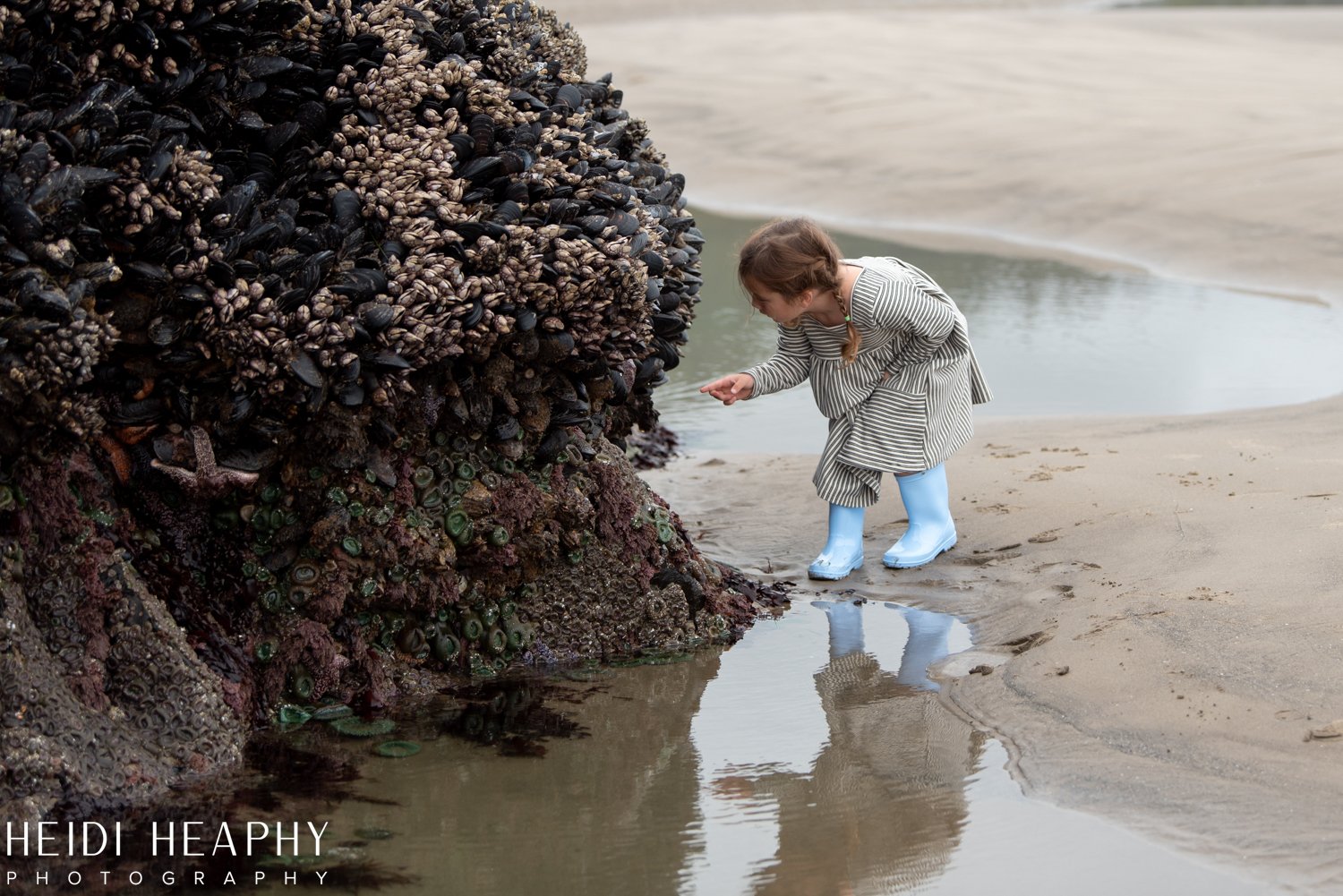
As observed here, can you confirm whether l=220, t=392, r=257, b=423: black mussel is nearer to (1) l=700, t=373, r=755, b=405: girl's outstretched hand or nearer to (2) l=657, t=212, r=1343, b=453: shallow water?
(1) l=700, t=373, r=755, b=405: girl's outstretched hand

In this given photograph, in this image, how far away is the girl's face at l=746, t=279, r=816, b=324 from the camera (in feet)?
16.5

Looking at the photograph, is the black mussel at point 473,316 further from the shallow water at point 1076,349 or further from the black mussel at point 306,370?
the shallow water at point 1076,349

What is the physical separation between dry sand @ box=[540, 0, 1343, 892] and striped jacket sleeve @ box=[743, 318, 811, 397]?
0.67m

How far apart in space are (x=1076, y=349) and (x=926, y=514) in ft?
13.5

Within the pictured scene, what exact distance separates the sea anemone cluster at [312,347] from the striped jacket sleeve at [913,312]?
0.92m

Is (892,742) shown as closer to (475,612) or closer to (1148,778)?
(1148,778)

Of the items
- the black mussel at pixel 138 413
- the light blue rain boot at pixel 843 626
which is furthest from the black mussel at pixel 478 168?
the light blue rain boot at pixel 843 626

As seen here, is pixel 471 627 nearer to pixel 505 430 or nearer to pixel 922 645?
pixel 505 430

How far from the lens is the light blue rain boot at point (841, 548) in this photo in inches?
207

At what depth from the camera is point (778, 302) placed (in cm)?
507

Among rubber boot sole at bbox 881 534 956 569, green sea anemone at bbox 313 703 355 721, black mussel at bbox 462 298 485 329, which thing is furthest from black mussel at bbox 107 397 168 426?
rubber boot sole at bbox 881 534 956 569

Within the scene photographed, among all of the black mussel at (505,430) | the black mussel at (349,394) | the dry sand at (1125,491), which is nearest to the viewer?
the dry sand at (1125,491)

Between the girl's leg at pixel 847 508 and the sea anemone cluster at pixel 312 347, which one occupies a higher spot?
the sea anemone cluster at pixel 312 347

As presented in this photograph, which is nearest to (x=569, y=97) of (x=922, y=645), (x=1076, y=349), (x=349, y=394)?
(x=349, y=394)
